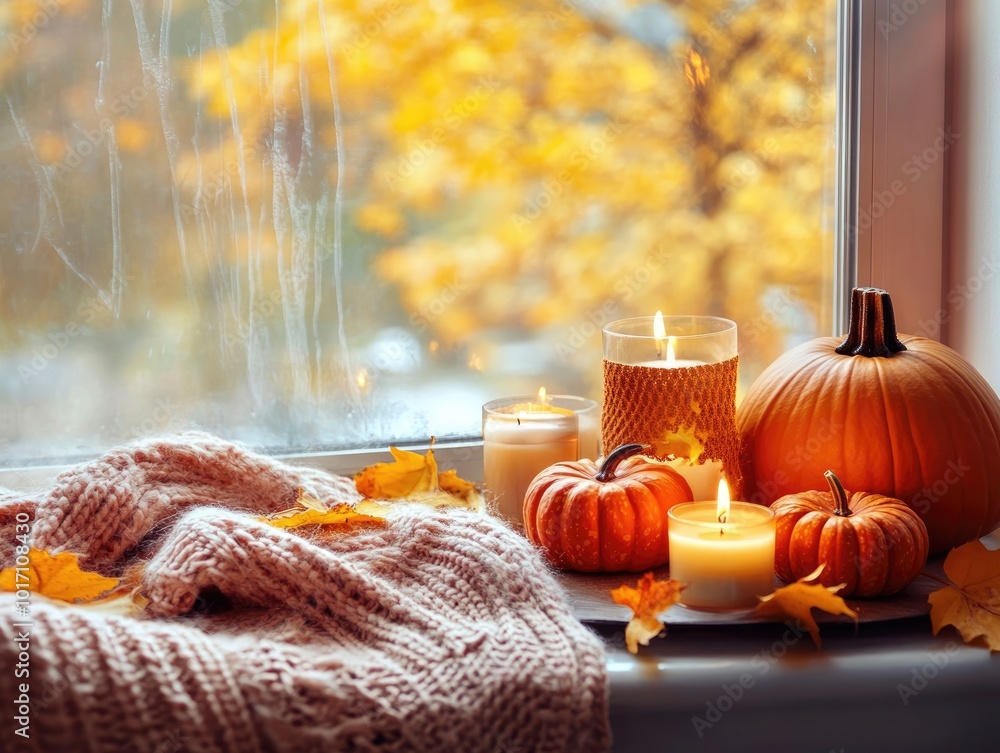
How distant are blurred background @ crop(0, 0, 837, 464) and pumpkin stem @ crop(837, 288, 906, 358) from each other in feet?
0.95

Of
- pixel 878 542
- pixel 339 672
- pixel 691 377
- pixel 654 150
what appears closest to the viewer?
pixel 339 672

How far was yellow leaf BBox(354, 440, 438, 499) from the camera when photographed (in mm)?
1095

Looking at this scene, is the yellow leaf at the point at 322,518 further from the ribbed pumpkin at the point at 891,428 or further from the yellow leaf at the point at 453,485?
the ribbed pumpkin at the point at 891,428

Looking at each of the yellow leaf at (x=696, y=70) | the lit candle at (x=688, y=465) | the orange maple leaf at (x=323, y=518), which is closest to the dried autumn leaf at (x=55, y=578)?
the orange maple leaf at (x=323, y=518)

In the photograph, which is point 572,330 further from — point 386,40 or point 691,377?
point 386,40

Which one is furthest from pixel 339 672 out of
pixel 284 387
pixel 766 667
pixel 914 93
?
pixel 914 93

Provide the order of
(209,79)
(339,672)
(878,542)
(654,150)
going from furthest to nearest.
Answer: (654,150) < (209,79) < (878,542) < (339,672)

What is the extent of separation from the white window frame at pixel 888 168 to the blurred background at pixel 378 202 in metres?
0.03

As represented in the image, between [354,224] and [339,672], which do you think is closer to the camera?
[339,672]

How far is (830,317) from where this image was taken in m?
1.28

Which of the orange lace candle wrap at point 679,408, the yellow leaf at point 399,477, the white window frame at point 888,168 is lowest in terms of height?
the yellow leaf at point 399,477

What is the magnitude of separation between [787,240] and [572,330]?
0.32 meters

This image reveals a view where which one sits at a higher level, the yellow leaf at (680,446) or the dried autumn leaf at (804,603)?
the yellow leaf at (680,446)

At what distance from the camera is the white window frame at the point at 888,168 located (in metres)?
1.18
